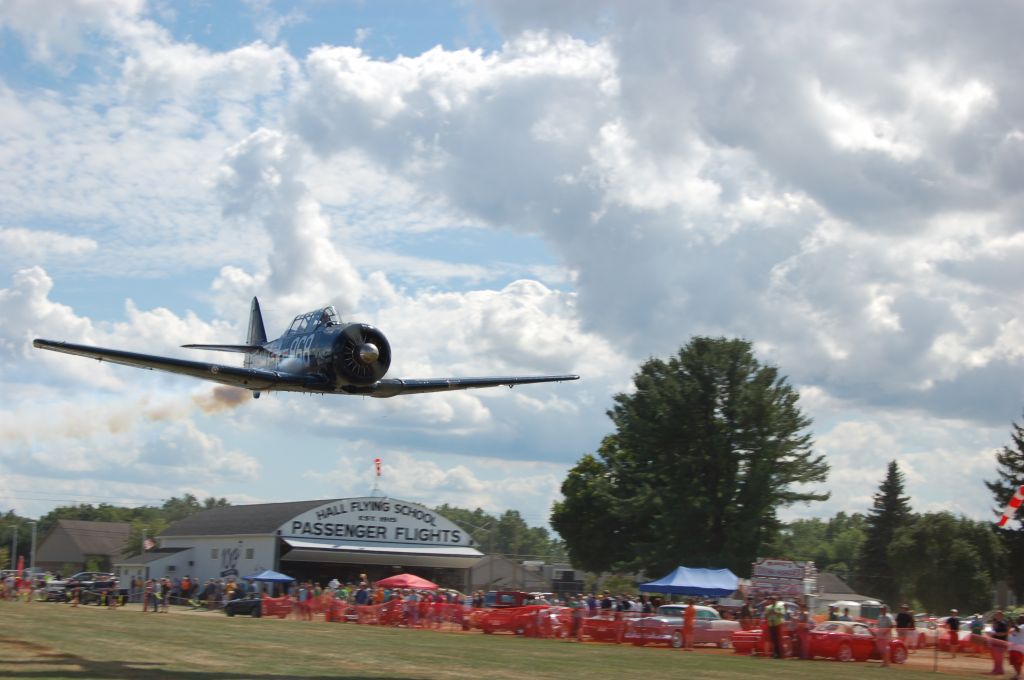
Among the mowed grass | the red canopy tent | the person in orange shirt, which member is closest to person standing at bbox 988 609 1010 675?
the mowed grass

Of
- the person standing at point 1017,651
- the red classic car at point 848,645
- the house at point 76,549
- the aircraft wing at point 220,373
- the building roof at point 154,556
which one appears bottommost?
the house at point 76,549

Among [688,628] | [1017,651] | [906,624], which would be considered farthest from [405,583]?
[1017,651]

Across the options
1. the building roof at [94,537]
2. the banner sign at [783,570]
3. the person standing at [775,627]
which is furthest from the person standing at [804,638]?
the building roof at [94,537]

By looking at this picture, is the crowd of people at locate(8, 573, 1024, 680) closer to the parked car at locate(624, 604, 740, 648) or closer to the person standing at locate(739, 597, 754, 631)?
the person standing at locate(739, 597, 754, 631)

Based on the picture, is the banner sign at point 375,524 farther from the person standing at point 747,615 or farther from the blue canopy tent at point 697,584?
the person standing at point 747,615

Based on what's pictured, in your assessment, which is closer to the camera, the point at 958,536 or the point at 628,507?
the point at 628,507

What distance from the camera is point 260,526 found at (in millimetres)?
69688

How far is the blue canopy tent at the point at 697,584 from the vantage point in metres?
42.9

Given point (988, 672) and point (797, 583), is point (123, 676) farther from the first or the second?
point (797, 583)

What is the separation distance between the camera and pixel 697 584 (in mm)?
43281

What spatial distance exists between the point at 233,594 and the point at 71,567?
66236 mm

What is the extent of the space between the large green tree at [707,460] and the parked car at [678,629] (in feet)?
95.2

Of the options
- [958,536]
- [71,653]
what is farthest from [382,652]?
[958,536]

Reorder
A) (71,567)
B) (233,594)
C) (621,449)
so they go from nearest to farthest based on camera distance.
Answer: (233,594), (621,449), (71,567)
